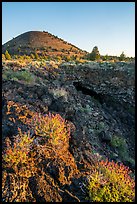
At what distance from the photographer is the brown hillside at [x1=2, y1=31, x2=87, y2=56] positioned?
52.8 m

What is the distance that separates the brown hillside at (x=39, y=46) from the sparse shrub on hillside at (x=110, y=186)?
43.1 metres

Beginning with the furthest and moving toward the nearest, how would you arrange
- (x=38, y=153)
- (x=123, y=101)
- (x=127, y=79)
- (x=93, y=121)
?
(x=127, y=79) < (x=123, y=101) < (x=93, y=121) < (x=38, y=153)

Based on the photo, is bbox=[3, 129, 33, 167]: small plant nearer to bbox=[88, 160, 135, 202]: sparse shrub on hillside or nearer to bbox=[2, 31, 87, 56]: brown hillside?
bbox=[88, 160, 135, 202]: sparse shrub on hillside

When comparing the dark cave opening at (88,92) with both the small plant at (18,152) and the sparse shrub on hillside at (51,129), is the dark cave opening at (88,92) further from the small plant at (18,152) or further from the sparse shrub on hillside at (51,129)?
the small plant at (18,152)

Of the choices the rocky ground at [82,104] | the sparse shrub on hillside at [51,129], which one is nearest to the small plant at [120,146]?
the rocky ground at [82,104]

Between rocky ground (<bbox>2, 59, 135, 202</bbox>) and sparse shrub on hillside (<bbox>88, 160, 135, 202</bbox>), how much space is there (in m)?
0.27

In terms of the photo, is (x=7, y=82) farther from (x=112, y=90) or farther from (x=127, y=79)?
(x=127, y=79)

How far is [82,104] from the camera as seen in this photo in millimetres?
11906

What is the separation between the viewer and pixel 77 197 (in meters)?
6.42

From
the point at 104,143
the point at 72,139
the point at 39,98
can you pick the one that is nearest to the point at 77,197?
the point at 72,139

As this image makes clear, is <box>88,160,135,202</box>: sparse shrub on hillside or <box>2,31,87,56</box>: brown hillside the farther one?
<box>2,31,87,56</box>: brown hillside

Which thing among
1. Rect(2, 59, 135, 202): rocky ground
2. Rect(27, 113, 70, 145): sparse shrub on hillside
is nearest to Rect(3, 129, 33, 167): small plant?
Rect(27, 113, 70, 145): sparse shrub on hillside

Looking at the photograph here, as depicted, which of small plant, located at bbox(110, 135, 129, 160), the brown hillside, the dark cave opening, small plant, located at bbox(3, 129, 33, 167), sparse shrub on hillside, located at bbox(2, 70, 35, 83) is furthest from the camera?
the brown hillside

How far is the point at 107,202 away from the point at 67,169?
1249 millimetres
